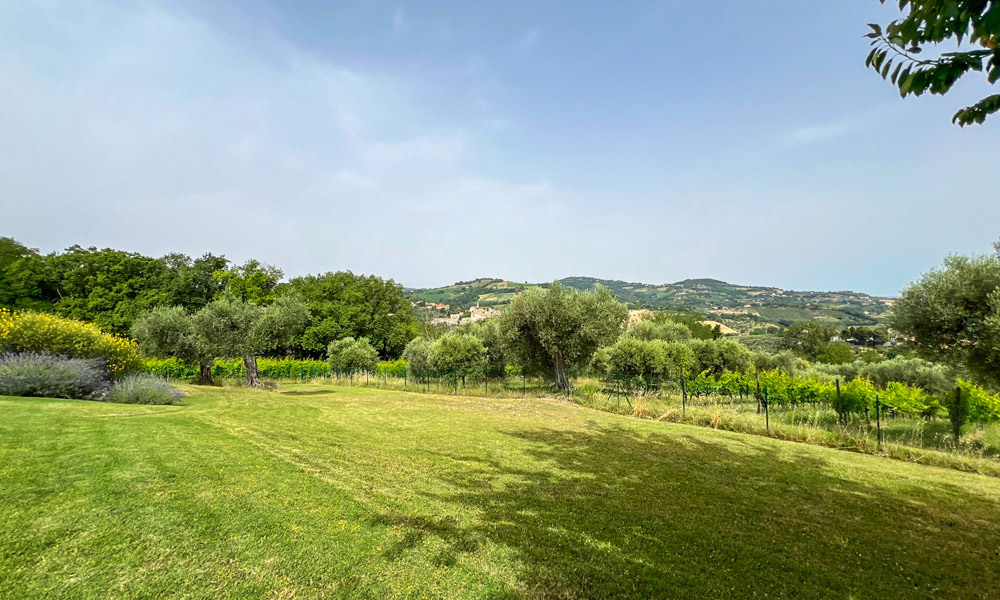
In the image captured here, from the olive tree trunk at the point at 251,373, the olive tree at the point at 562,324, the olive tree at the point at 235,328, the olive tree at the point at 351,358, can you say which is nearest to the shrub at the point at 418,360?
the olive tree at the point at 351,358

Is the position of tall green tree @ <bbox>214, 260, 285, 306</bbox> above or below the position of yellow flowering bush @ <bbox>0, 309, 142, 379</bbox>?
above

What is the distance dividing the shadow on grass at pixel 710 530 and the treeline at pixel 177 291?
38188mm

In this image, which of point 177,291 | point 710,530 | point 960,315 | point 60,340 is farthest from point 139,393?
point 177,291

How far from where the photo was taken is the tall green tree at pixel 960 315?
414 inches

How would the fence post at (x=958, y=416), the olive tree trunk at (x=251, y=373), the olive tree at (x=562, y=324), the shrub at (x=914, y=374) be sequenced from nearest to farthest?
the fence post at (x=958, y=416), the shrub at (x=914, y=374), the olive tree at (x=562, y=324), the olive tree trunk at (x=251, y=373)

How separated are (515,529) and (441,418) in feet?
31.8

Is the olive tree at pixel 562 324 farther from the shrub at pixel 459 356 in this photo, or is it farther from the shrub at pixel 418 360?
the shrub at pixel 418 360

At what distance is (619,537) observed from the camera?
475 centimetres

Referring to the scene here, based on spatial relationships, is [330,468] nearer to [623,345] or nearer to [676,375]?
[623,345]

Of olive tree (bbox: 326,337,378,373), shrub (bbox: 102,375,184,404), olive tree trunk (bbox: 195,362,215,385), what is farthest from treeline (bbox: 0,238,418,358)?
shrub (bbox: 102,375,184,404)

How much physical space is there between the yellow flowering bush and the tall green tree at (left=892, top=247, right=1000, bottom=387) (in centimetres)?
3008

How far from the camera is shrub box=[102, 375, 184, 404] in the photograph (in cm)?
1312

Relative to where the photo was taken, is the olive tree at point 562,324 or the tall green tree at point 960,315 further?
the olive tree at point 562,324

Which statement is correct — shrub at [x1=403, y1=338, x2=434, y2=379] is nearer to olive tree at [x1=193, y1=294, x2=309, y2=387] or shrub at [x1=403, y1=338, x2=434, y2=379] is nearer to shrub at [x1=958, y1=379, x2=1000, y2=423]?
olive tree at [x1=193, y1=294, x2=309, y2=387]
